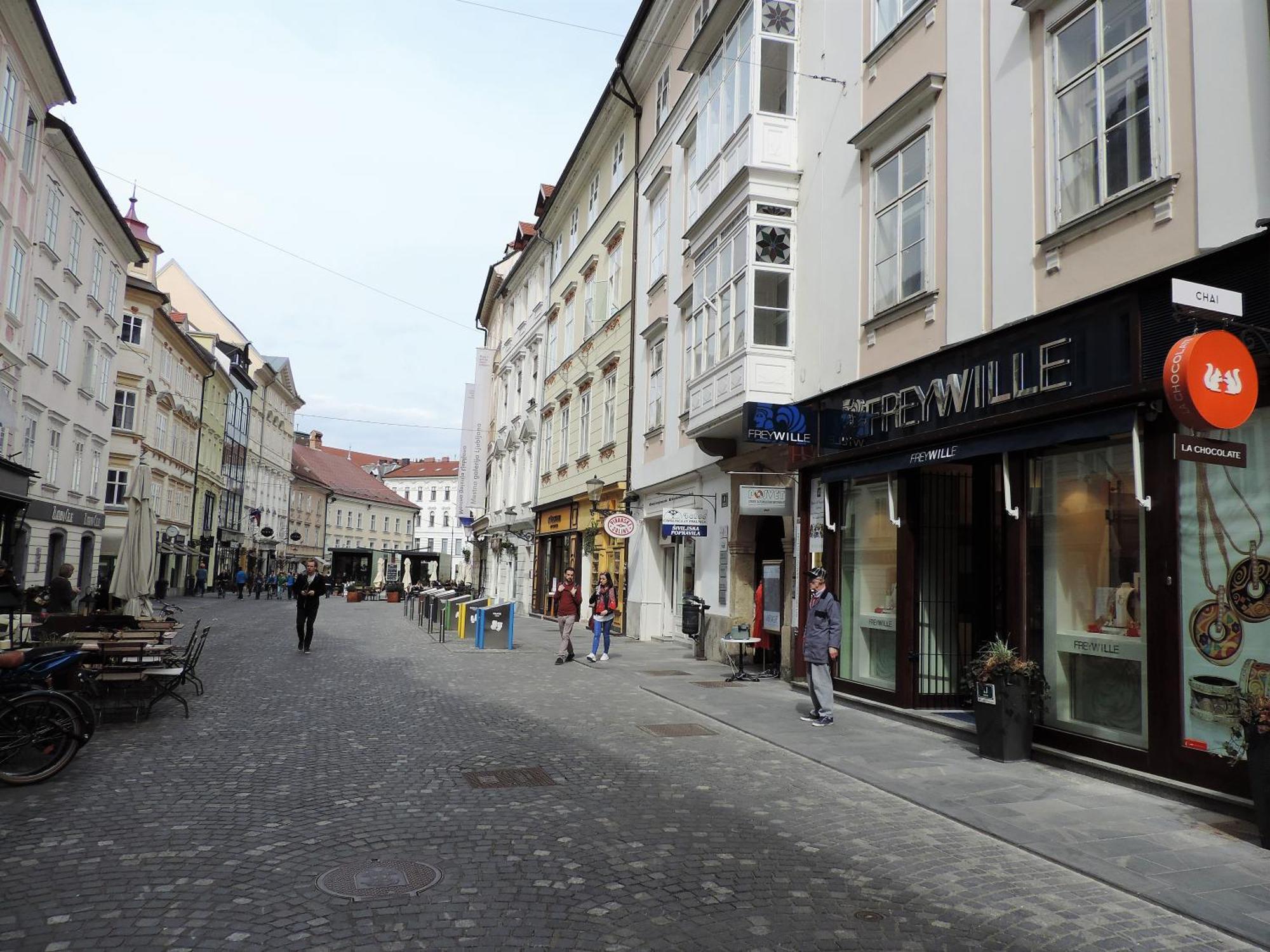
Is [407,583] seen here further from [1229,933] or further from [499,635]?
[1229,933]

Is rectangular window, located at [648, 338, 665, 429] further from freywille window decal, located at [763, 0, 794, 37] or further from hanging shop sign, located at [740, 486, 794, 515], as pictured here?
freywille window decal, located at [763, 0, 794, 37]

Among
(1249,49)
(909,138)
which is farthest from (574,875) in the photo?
(909,138)

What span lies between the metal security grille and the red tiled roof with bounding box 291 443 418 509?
8187cm

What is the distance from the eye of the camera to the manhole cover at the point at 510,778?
7508 millimetres

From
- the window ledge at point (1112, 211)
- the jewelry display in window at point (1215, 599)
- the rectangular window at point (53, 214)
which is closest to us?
the jewelry display in window at point (1215, 599)

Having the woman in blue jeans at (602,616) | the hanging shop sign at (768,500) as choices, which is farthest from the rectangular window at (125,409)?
the hanging shop sign at (768,500)

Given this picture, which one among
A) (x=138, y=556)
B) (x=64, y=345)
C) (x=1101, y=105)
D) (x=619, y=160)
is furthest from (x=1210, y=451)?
(x=64, y=345)

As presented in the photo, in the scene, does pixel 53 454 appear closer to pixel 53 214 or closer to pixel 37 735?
pixel 53 214

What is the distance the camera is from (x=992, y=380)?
9852 mm

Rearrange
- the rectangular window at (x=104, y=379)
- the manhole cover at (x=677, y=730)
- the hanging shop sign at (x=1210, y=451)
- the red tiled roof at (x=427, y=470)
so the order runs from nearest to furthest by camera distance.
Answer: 1. the hanging shop sign at (x=1210, y=451)
2. the manhole cover at (x=677, y=730)
3. the rectangular window at (x=104, y=379)
4. the red tiled roof at (x=427, y=470)

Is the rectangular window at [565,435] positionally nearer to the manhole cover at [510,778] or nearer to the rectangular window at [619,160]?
the rectangular window at [619,160]

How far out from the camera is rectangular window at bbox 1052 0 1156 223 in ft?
27.4

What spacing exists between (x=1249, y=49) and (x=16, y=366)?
2840cm

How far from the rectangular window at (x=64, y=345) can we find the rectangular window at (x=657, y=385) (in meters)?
19.4
